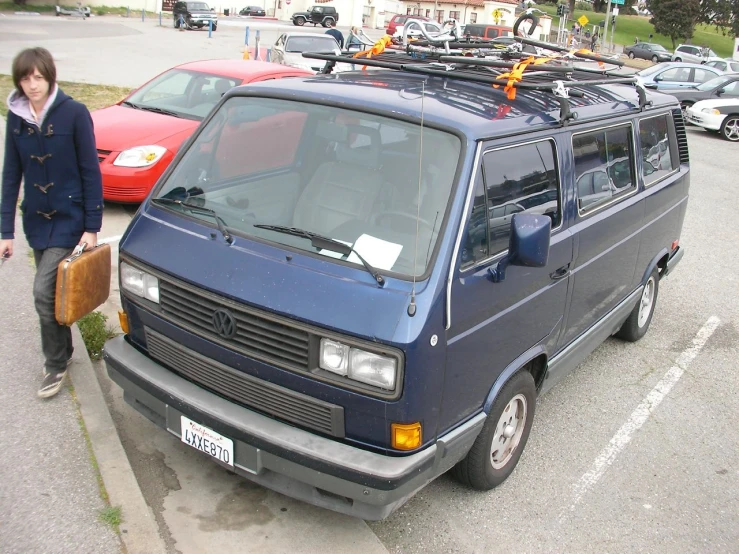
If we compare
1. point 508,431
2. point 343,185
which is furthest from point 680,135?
point 343,185

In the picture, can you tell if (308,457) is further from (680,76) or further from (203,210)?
(680,76)

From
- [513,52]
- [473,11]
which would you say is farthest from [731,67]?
[473,11]

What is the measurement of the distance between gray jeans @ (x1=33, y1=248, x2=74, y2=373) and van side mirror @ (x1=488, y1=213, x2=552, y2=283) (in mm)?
2459

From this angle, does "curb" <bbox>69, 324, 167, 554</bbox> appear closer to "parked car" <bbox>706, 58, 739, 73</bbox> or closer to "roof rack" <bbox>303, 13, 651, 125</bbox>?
"roof rack" <bbox>303, 13, 651, 125</bbox>

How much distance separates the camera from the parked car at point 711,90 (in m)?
20.2

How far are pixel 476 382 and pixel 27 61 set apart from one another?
9.11 ft

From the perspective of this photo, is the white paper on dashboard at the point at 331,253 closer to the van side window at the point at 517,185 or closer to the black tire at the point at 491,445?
the van side window at the point at 517,185

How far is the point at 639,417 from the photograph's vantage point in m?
5.14

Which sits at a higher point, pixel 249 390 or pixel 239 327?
pixel 239 327

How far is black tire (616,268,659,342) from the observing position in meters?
6.14

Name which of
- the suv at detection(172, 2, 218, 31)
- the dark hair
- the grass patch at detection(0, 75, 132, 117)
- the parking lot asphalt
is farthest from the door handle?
the suv at detection(172, 2, 218, 31)

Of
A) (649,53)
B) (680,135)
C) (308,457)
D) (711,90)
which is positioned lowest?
(308,457)

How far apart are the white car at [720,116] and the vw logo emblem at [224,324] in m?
19.3

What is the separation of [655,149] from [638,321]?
1.43 metres
